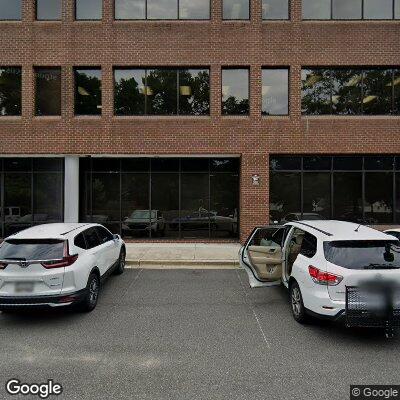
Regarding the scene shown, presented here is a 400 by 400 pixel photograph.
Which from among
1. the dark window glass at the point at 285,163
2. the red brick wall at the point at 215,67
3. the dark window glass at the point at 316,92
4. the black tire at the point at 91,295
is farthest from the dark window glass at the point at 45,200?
the dark window glass at the point at 316,92

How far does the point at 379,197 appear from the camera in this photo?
1455 cm

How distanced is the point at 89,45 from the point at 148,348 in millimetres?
12871

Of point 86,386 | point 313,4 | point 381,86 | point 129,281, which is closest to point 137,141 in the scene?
point 129,281

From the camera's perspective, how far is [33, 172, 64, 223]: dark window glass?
14859mm

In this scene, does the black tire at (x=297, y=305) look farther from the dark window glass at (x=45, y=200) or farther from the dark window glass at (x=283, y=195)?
the dark window glass at (x=45, y=200)

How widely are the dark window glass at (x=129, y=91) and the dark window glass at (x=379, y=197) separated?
31.7ft

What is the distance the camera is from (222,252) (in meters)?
12.7

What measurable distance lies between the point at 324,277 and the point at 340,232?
1.03 metres

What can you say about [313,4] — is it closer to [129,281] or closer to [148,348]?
[129,281]

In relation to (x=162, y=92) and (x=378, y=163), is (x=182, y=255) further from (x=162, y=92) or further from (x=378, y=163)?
(x=378, y=163)

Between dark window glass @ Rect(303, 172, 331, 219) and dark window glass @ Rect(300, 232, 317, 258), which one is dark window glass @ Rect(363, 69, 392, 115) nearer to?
dark window glass @ Rect(303, 172, 331, 219)

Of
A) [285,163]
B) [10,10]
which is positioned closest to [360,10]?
[285,163]

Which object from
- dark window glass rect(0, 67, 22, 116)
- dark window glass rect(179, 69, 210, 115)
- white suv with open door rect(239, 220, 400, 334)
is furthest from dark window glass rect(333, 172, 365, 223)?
dark window glass rect(0, 67, 22, 116)

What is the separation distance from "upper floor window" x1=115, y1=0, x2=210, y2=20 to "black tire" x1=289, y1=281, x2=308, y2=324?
39.5 feet
